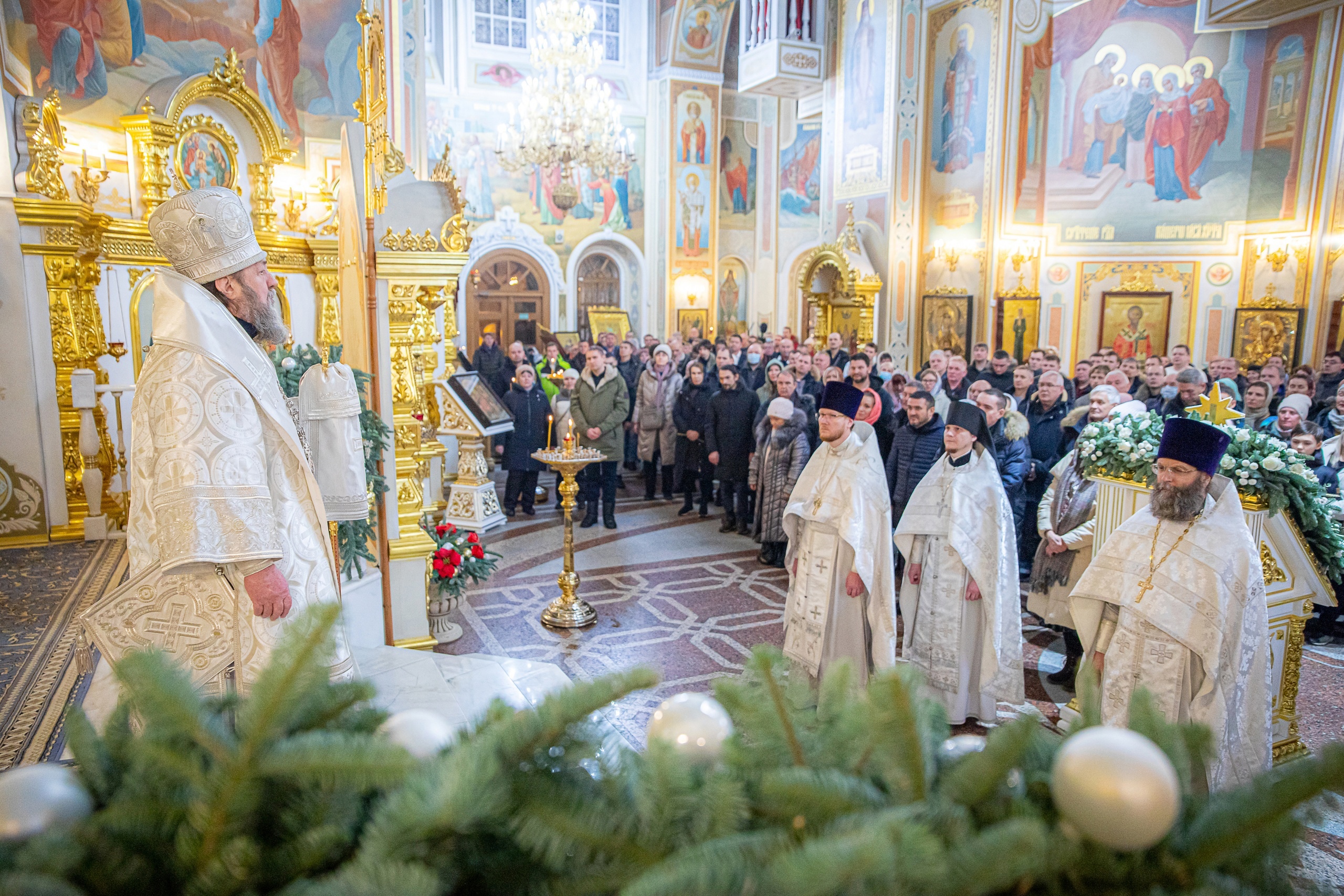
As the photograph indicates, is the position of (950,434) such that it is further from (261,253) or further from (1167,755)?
(1167,755)

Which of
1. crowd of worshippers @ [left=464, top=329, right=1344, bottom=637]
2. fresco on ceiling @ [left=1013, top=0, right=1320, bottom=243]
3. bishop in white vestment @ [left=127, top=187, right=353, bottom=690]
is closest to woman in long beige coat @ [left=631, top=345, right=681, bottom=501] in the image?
crowd of worshippers @ [left=464, top=329, right=1344, bottom=637]

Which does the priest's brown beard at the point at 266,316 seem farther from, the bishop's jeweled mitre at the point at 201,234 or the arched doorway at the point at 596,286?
the arched doorway at the point at 596,286

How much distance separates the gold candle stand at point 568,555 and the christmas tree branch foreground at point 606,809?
4.89 m

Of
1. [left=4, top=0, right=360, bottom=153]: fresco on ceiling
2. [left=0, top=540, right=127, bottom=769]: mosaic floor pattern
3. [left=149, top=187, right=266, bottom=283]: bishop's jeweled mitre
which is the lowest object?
[left=0, top=540, right=127, bottom=769]: mosaic floor pattern

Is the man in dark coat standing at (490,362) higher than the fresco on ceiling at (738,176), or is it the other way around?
the fresco on ceiling at (738,176)

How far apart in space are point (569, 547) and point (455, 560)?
34.7 inches

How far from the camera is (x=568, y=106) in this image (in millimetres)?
15828

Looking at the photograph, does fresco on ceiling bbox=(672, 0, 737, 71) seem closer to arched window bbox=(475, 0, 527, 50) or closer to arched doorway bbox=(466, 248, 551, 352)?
arched window bbox=(475, 0, 527, 50)

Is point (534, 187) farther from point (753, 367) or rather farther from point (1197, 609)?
point (1197, 609)

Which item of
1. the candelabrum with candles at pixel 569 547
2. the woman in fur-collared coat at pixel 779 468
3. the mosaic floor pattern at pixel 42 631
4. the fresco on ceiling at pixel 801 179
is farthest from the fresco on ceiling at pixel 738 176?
the mosaic floor pattern at pixel 42 631

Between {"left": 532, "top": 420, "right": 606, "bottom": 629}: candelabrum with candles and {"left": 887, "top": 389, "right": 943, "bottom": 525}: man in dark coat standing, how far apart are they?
2.16 metres

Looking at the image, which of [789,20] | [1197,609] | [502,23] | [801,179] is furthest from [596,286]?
[1197,609]

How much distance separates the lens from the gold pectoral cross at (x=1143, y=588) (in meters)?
3.29

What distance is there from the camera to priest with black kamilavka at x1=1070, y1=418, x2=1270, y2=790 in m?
3.16
